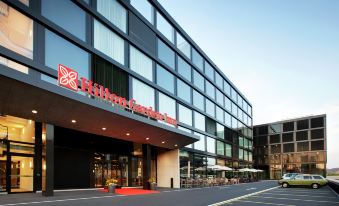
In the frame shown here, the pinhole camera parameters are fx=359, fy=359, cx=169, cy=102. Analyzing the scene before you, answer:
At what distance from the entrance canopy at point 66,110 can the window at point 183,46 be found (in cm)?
1792

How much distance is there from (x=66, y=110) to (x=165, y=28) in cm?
2320

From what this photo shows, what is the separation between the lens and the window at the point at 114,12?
2808 centimetres

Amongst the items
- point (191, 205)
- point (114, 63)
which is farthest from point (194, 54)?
point (191, 205)

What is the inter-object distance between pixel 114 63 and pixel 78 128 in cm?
699

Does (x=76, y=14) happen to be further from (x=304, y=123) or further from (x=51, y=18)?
(x=304, y=123)

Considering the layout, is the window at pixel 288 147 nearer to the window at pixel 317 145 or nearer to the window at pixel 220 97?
the window at pixel 317 145

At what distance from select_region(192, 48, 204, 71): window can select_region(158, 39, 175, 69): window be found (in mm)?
8226

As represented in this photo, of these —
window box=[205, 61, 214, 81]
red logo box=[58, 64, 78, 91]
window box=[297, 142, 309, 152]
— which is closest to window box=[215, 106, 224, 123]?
window box=[205, 61, 214, 81]

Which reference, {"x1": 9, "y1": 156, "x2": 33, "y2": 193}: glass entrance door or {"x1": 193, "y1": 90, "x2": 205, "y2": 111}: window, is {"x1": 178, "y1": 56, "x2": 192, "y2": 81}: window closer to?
{"x1": 193, "y1": 90, "x2": 205, "y2": 111}: window

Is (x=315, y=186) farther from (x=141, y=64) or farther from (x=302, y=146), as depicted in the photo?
(x=302, y=146)

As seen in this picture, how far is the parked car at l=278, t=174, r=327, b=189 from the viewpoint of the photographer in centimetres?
3738

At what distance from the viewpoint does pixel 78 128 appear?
78.6 ft

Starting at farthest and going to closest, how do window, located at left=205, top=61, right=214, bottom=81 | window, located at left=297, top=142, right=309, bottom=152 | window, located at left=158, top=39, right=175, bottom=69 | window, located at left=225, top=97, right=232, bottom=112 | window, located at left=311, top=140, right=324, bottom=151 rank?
window, located at left=297, top=142, right=309, bottom=152
window, located at left=311, top=140, right=324, bottom=151
window, located at left=225, top=97, right=232, bottom=112
window, located at left=205, top=61, right=214, bottom=81
window, located at left=158, top=39, right=175, bottom=69

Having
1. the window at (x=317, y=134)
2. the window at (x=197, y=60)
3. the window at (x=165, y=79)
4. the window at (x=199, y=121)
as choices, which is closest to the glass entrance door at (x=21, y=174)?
the window at (x=165, y=79)
